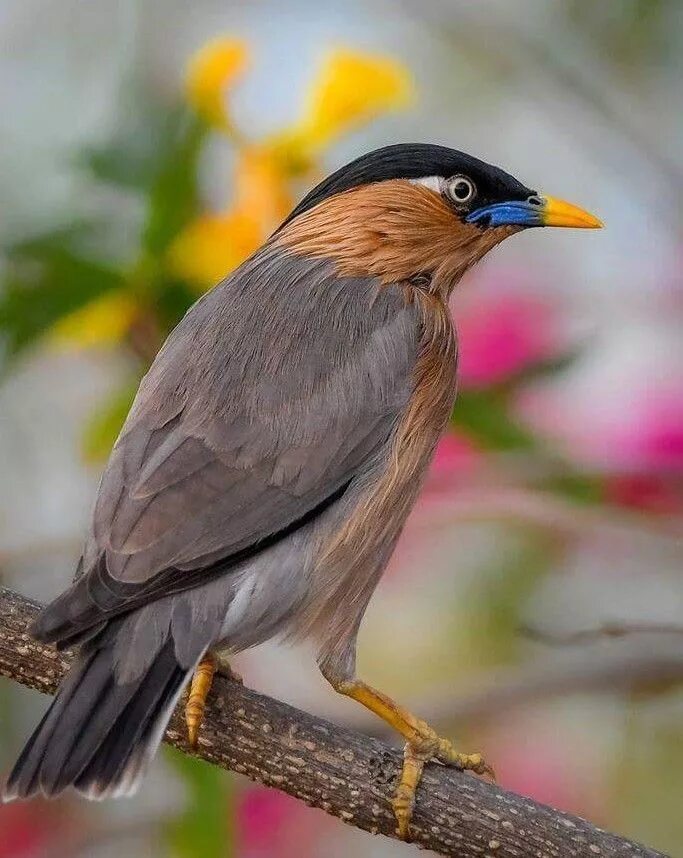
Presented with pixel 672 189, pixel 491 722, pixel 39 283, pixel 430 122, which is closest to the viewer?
pixel 39 283

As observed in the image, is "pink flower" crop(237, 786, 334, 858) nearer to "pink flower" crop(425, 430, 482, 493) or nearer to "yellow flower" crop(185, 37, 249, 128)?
"pink flower" crop(425, 430, 482, 493)

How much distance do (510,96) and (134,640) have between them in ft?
8.81

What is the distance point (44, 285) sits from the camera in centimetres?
334

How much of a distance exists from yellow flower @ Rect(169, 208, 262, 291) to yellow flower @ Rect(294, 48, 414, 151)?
0.26 metres

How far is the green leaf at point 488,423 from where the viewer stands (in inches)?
132

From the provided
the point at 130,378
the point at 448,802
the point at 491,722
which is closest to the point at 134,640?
the point at 448,802

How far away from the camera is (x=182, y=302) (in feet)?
11.3

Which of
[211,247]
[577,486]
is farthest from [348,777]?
[211,247]

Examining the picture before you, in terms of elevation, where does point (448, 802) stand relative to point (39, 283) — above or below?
below

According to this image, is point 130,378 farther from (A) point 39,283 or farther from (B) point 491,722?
(B) point 491,722

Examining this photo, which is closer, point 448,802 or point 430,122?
point 448,802

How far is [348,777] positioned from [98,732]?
0.47 m

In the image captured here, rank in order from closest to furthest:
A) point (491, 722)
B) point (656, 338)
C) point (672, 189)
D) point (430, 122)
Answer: point (491, 722) → point (672, 189) → point (656, 338) → point (430, 122)

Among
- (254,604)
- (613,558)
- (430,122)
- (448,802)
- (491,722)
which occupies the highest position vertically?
(430,122)
